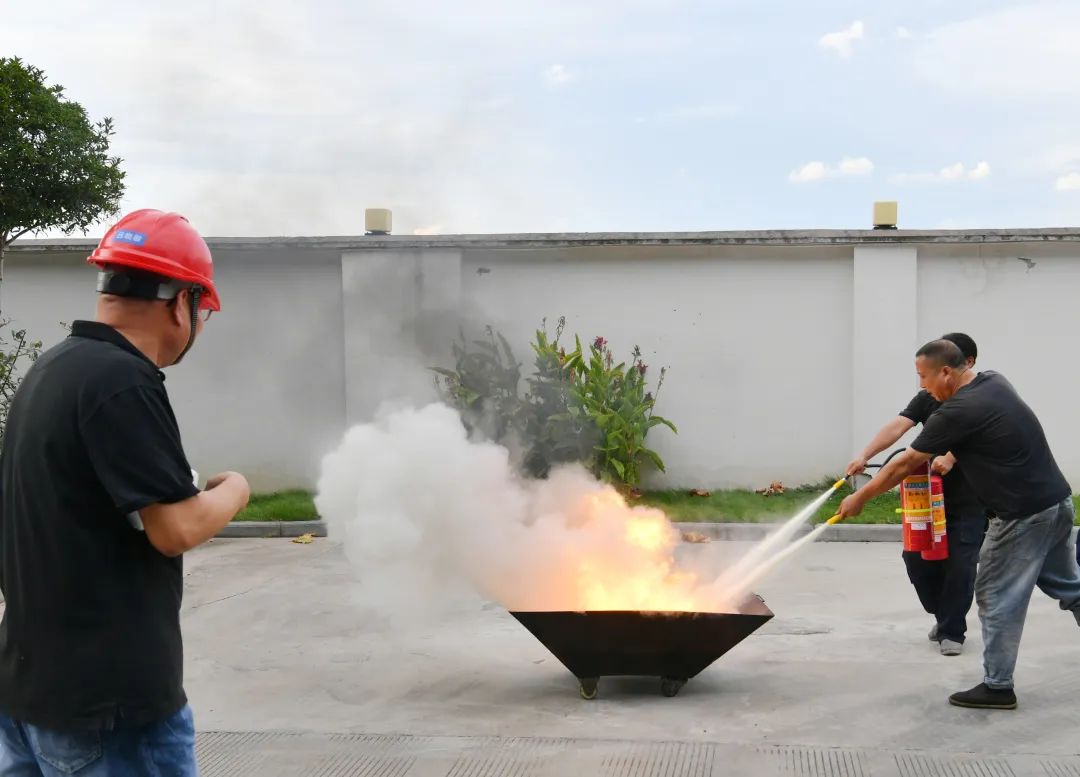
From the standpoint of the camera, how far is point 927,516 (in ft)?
19.7

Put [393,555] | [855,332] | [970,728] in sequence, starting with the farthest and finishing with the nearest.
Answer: [855,332] → [393,555] → [970,728]

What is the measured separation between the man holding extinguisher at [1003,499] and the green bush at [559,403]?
5875mm

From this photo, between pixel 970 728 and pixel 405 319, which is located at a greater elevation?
pixel 405 319

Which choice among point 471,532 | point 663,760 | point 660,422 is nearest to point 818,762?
point 663,760

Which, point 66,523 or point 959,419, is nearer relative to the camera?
point 66,523

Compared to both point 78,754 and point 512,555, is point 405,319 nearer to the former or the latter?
point 512,555

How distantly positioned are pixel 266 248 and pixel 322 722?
8167 mm

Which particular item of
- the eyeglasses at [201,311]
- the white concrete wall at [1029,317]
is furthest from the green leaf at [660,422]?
the eyeglasses at [201,311]

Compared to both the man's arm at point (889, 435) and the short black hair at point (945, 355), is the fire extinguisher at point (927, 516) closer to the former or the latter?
the man's arm at point (889, 435)

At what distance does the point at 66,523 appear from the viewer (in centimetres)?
212

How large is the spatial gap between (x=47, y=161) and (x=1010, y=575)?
8757 millimetres

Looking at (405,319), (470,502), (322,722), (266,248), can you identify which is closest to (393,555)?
(470,502)

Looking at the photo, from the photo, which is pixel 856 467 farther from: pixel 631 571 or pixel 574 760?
pixel 574 760

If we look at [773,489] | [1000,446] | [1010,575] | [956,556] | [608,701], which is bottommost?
[773,489]
